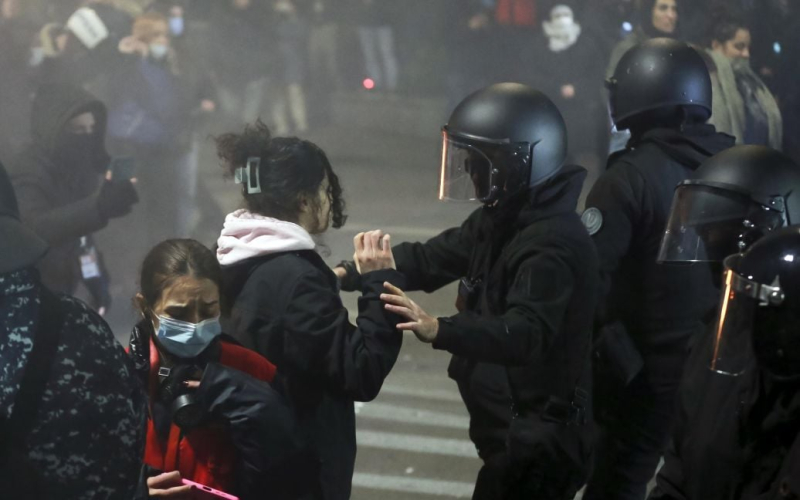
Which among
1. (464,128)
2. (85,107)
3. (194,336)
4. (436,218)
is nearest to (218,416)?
(194,336)

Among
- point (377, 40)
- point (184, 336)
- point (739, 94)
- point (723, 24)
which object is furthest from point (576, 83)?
point (184, 336)

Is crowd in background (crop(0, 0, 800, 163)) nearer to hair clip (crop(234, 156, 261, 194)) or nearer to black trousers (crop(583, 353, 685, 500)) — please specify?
black trousers (crop(583, 353, 685, 500))

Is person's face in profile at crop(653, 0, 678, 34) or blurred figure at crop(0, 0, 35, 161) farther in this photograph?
blurred figure at crop(0, 0, 35, 161)

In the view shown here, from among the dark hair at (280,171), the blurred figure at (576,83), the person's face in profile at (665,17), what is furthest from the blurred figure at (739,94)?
the dark hair at (280,171)

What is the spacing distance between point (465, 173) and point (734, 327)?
3.65 feet

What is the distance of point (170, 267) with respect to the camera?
2.60 m

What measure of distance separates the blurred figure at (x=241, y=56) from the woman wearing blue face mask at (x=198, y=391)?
9.39 m

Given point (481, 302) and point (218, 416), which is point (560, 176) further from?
point (218, 416)

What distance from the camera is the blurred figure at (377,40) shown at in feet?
43.9

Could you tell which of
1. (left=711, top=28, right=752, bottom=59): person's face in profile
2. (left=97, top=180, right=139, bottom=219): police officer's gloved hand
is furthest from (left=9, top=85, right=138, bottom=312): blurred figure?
(left=711, top=28, right=752, bottom=59): person's face in profile

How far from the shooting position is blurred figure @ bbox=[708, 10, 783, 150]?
6.26 meters

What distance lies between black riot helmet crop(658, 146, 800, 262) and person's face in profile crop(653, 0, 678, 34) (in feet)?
16.0

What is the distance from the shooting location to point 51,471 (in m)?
2.02

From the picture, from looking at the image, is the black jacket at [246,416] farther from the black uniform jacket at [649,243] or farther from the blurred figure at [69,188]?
the blurred figure at [69,188]
